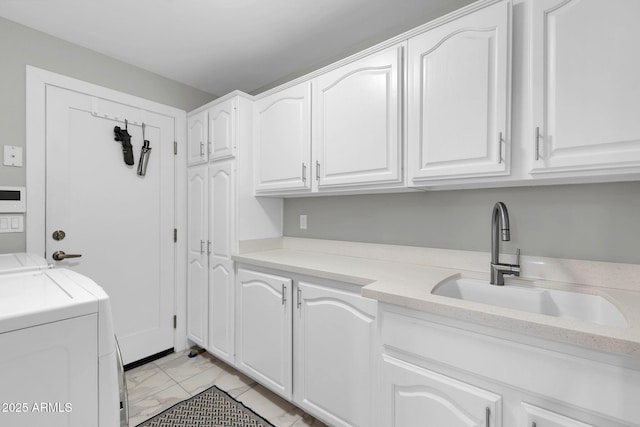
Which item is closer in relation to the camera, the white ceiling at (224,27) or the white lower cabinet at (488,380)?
the white lower cabinet at (488,380)

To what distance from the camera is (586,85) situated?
1.03 metres

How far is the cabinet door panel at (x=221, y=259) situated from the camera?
213 cm

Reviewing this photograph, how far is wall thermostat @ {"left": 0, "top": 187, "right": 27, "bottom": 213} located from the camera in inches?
68.0

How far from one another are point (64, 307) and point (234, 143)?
1.55m

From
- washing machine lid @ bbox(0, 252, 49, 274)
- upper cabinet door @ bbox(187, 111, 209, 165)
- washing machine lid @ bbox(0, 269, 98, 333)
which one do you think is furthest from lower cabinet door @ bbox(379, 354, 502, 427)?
upper cabinet door @ bbox(187, 111, 209, 165)

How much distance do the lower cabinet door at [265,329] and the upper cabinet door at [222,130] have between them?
3.03 feet

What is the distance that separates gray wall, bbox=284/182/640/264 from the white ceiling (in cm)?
113

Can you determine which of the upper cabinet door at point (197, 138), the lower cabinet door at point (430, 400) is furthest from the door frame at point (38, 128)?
the lower cabinet door at point (430, 400)

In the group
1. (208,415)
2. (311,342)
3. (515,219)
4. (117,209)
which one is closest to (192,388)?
(208,415)

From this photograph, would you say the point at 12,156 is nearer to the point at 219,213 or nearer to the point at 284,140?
the point at 219,213

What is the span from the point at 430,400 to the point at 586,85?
1.29 meters

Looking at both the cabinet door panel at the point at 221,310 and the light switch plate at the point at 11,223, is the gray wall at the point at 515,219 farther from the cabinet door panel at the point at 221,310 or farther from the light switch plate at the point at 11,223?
the light switch plate at the point at 11,223

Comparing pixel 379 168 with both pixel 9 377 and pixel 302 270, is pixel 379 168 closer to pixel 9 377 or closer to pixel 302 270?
pixel 302 270

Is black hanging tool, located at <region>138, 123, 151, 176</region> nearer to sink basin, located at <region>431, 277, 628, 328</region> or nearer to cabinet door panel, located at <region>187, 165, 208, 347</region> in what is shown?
cabinet door panel, located at <region>187, 165, 208, 347</region>
